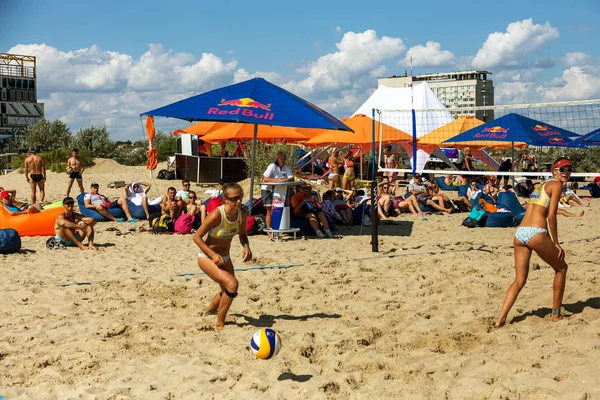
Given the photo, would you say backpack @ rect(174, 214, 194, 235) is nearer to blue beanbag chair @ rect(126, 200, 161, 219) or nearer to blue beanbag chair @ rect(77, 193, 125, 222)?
blue beanbag chair @ rect(126, 200, 161, 219)

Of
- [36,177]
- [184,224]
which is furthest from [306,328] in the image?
[36,177]

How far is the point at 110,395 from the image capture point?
384 cm

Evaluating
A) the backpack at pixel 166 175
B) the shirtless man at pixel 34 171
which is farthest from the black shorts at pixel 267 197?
the backpack at pixel 166 175

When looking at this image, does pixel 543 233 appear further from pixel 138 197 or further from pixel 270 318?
pixel 138 197

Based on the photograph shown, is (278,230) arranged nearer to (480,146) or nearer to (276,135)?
(276,135)

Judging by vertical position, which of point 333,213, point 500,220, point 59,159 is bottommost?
point 500,220

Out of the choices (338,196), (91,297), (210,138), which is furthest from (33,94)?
(91,297)

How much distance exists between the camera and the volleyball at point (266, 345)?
4.09m

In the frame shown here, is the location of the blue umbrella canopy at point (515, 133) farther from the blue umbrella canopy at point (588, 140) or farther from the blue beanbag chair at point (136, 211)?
the blue beanbag chair at point (136, 211)

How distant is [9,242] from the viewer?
332 inches

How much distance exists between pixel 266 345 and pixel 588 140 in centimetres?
1500

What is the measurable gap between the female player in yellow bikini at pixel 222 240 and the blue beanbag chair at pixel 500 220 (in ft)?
21.6

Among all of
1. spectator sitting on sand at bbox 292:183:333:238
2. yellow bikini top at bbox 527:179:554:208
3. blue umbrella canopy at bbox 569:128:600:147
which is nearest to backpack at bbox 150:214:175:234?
spectator sitting on sand at bbox 292:183:333:238

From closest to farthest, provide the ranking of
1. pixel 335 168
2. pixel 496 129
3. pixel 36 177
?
pixel 36 177, pixel 496 129, pixel 335 168
